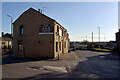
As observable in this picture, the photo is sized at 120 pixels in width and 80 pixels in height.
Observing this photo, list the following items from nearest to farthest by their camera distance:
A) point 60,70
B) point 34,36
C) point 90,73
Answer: point 90,73
point 60,70
point 34,36

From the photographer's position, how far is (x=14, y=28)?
62.2 feet

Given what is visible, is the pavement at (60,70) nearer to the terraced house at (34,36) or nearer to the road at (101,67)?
the road at (101,67)

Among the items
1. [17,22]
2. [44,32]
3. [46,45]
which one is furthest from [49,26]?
[17,22]

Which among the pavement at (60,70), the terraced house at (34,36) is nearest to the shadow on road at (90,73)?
the pavement at (60,70)

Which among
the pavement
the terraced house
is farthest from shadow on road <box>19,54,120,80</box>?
the terraced house

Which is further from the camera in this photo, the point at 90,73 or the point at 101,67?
the point at 101,67

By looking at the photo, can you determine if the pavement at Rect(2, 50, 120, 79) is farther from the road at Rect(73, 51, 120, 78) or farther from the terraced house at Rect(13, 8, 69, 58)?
the terraced house at Rect(13, 8, 69, 58)

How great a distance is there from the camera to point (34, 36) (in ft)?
58.7

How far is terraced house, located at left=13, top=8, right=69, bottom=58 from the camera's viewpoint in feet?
56.9

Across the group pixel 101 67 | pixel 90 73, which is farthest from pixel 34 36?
pixel 90 73

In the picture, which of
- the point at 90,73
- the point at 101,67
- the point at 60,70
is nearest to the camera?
the point at 90,73

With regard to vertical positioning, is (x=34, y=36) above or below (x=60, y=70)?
above

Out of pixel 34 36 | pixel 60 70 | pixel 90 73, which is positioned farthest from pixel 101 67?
pixel 34 36

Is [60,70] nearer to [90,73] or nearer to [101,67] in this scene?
[90,73]
